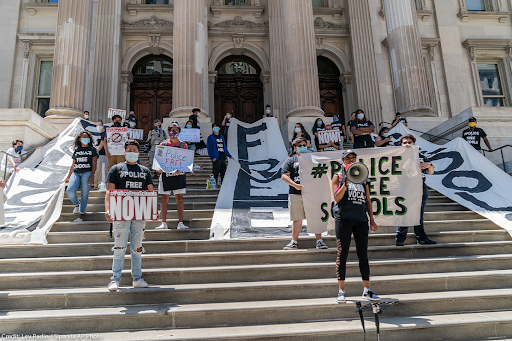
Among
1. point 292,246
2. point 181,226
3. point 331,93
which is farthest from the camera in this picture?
point 331,93

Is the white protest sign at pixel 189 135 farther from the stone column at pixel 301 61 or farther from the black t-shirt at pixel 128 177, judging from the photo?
the black t-shirt at pixel 128 177

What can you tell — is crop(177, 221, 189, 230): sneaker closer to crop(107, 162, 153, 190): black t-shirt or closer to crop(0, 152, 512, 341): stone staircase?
crop(0, 152, 512, 341): stone staircase

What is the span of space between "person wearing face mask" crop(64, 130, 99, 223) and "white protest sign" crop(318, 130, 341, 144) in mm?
7128

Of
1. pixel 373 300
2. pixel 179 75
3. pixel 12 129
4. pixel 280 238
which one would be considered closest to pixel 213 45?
pixel 179 75

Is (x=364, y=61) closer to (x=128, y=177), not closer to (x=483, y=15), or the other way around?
(x=483, y=15)

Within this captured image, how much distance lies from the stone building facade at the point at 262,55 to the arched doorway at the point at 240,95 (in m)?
0.06

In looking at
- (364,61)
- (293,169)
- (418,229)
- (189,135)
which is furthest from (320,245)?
(364,61)

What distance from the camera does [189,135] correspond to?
11523mm

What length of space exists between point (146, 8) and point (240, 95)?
696 centimetres

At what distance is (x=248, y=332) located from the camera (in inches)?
159

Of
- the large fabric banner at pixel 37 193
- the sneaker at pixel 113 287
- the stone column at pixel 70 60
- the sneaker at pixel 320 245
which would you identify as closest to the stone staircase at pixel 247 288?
the sneaker at pixel 113 287

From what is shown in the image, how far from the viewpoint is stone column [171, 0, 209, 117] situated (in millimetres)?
14258

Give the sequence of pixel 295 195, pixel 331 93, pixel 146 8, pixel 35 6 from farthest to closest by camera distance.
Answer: pixel 331 93, pixel 146 8, pixel 35 6, pixel 295 195

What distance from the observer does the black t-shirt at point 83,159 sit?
293 inches
